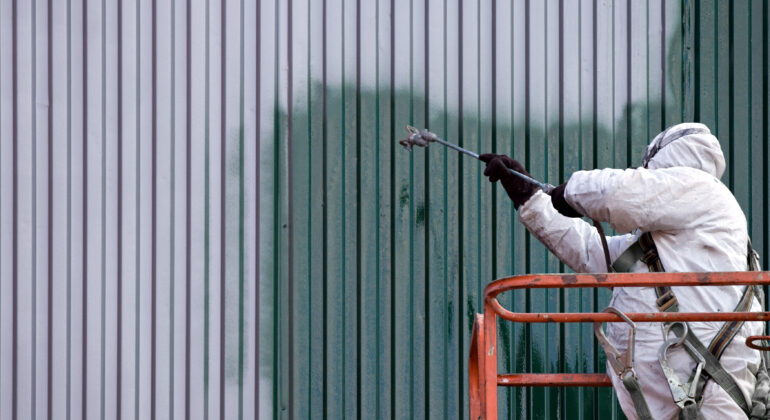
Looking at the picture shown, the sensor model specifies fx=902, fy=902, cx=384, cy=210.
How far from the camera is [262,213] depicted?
218 inches

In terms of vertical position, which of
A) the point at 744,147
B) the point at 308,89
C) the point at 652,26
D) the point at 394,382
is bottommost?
the point at 394,382

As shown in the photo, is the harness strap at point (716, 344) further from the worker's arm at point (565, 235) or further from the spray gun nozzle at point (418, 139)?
the spray gun nozzle at point (418, 139)

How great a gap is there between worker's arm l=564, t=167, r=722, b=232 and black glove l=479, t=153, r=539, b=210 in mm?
622

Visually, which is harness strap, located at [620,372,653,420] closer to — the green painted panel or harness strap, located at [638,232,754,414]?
harness strap, located at [638,232,754,414]

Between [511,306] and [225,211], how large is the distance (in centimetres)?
185

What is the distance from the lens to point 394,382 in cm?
554

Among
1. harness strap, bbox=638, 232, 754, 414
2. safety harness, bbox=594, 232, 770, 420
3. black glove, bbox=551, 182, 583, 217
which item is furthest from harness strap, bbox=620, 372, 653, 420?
black glove, bbox=551, 182, 583, 217

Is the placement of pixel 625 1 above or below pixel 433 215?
above

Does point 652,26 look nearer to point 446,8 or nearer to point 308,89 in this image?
point 446,8

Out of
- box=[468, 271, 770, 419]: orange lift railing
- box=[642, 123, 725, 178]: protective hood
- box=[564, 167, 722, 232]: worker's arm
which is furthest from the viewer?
box=[642, 123, 725, 178]: protective hood

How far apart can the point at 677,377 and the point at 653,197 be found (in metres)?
0.74

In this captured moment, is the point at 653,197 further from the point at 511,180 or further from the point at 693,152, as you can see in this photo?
the point at 511,180

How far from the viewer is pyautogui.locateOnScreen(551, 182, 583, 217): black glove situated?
4059mm

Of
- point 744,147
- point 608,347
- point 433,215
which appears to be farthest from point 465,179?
point 608,347
